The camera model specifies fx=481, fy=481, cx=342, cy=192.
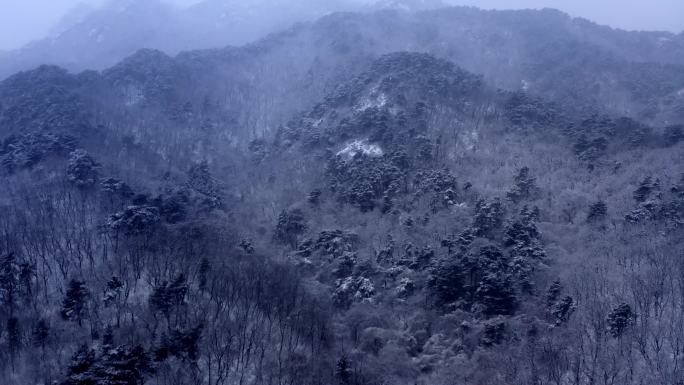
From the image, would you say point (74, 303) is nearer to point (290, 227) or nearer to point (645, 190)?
point (290, 227)

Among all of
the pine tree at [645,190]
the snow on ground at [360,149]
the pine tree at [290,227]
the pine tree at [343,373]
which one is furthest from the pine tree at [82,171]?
the pine tree at [645,190]

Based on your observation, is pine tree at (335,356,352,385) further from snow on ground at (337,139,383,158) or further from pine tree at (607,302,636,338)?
snow on ground at (337,139,383,158)

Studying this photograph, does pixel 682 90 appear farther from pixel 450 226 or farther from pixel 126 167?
pixel 126 167

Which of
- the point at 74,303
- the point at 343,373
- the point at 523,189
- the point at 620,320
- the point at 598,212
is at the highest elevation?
the point at 598,212

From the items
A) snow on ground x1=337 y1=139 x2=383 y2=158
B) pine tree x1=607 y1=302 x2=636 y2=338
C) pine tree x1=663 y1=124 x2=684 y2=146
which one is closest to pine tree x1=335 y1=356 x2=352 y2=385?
pine tree x1=607 y1=302 x2=636 y2=338

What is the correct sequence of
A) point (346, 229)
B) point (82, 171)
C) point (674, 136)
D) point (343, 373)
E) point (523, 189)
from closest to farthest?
point (343, 373) < point (82, 171) < point (523, 189) < point (346, 229) < point (674, 136)

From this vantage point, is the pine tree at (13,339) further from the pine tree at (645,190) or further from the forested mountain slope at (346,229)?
the pine tree at (645,190)

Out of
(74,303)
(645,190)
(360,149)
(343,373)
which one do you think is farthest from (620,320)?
(360,149)
